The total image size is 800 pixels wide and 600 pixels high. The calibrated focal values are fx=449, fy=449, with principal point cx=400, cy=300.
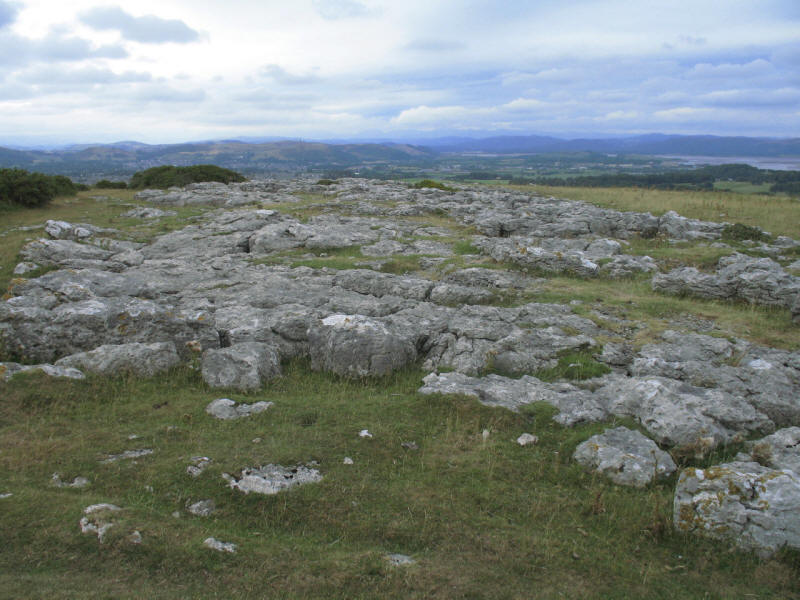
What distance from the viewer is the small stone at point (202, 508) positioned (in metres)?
7.54

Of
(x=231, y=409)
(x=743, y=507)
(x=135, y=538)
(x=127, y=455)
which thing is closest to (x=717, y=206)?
(x=743, y=507)

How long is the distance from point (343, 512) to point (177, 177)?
62068 millimetres

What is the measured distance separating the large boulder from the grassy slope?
1133mm

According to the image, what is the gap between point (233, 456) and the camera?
8820 mm

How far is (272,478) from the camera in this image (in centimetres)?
830

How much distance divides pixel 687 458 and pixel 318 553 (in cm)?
756

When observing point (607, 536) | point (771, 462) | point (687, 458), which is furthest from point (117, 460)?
point (771, 462)

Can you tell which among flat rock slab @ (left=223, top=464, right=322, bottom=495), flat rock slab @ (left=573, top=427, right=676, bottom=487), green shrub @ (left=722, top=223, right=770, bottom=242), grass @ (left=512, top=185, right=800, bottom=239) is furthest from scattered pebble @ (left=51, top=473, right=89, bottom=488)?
grass @ (left=512, top=185, right=800, bottom=239)

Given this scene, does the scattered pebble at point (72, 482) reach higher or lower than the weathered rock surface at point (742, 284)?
lower

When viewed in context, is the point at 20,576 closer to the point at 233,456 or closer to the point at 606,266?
the point at 233,456

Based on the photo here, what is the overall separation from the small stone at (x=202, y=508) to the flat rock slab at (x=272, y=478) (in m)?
0.46

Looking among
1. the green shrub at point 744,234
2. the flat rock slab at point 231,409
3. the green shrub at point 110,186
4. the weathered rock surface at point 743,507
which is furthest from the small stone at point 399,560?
the green shrub at point 110,186

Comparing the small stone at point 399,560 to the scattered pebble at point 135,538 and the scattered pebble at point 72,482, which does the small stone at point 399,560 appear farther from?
the scattered pebble at point 72,482

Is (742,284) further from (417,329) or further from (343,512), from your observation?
(343,512)
